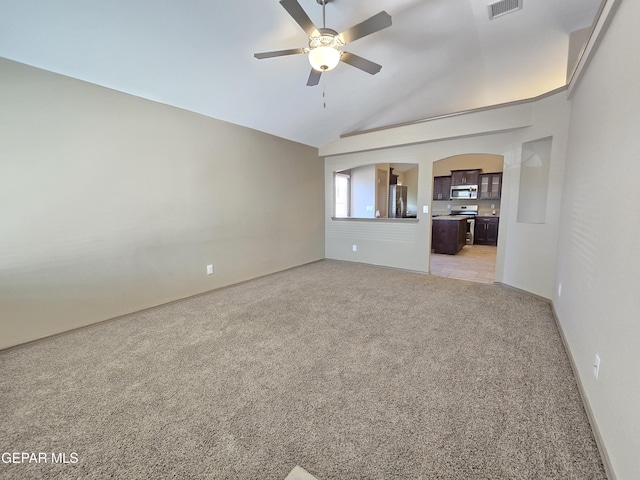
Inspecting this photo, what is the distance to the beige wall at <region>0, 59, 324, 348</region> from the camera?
2.40m

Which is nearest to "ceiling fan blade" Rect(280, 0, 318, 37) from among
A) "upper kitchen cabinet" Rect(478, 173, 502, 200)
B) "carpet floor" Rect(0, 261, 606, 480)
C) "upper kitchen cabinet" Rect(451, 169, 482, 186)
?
"carpet floor" Rect(0, 261, 606, 480)

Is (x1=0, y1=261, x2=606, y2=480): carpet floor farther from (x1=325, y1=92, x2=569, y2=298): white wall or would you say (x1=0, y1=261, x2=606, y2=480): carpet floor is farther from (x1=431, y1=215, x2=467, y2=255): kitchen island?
(x1=431, y1=215, x2=467, y2=255): kitchen island

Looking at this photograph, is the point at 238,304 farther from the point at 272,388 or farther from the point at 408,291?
the point at 408,291

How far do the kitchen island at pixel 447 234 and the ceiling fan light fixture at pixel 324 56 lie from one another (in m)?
5.21

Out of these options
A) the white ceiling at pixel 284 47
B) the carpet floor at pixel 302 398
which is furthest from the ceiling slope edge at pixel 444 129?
the carpet floor at pixel 302 398

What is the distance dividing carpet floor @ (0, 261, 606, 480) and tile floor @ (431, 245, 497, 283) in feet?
5.28

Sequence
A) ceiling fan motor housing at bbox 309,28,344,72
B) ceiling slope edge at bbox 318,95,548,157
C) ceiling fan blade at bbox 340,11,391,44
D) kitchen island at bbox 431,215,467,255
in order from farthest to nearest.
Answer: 1. kitchen island at bbox 431,215,467,255
2. ceiling slope edge at bbox 318,95,548,157
3. ceiling fan motor housing at bbox 309,28,344,72
4. ceiling fan blade at bbox 340,11,391,44

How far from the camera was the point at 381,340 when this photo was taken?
252 centimetres

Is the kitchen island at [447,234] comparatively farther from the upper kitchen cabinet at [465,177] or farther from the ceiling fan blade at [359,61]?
the ceiling fan blade at [359,61]

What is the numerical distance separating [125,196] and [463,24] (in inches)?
168

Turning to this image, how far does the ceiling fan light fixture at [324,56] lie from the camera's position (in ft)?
7.20

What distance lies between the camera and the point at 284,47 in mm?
2836

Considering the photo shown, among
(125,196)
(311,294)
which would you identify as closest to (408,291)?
(311,294)

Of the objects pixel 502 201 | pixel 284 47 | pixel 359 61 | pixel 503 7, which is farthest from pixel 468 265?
pixel 284 47
